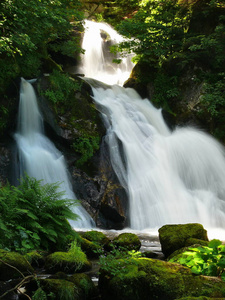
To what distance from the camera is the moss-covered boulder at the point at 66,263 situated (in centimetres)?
472

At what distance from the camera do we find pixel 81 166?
11023 mm

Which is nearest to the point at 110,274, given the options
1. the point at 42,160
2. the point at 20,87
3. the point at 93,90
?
the point at 42,160

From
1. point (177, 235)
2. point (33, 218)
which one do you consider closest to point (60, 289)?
point (33, 218)

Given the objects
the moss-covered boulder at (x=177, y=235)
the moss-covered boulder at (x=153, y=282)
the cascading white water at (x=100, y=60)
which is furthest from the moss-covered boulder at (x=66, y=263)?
the cascading white water at (x=100, y=60)

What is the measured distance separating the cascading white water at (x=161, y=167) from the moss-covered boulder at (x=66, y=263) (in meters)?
5.33

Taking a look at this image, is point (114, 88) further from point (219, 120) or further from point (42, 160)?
point (42, 160)

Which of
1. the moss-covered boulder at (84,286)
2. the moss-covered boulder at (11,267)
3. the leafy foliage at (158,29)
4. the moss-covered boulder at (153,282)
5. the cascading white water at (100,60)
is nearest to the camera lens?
the moss-covered boulder at (153,282)

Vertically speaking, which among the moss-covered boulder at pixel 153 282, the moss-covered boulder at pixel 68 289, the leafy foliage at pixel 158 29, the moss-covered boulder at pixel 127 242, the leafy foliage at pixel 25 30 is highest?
the leafy foliage at pixel 158 29

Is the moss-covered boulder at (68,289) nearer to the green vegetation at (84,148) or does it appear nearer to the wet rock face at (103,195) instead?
the wet rock face at (103,195)

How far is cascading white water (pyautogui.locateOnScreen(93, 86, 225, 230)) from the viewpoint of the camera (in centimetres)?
1077

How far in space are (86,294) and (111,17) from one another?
27.6 meters

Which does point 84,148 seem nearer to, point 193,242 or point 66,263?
point 193,242

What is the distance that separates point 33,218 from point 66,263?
36.5 inches

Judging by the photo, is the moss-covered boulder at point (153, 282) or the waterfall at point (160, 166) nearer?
the moss-covered boulder at point (153, 282)
